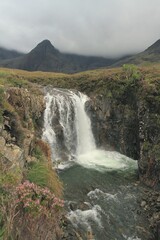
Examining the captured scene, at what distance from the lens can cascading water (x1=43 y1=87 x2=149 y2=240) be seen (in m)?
20.1

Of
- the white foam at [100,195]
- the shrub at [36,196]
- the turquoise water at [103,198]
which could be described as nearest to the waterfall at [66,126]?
the turquoise water at [103,198]

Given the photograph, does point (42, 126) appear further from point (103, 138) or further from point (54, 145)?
point (103, 138)

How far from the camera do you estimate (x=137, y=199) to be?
80.4ft

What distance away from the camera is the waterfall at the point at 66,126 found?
36094 mm

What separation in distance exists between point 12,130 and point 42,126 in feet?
54.1

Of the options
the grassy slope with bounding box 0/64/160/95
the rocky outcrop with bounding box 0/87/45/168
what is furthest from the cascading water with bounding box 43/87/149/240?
the rocky outcrop with bounding box 0/87/45/168

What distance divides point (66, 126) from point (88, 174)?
1010cm

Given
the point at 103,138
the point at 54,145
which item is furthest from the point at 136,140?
the point at 54,145

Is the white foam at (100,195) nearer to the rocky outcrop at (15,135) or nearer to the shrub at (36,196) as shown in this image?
the rocky outcrop at (15,135)

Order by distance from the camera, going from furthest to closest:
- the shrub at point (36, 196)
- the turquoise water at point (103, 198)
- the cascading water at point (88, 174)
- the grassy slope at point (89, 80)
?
1. the grassy slope at point (89, 80)
2. the cascading water at point (88, 174)
3. the turquoise water at point (103, 198)
4. the shrub at point (36, 196)

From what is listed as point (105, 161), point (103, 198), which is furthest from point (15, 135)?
point (105, 161)

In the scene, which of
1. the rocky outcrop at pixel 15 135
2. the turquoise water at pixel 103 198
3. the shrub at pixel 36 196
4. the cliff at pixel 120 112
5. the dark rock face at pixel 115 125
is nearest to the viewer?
the shrub at pixel 36 196

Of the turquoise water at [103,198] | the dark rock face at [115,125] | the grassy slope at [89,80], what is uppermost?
the grassy slope at [89,80]

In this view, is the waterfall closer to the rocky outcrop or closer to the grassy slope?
the grassy slope
